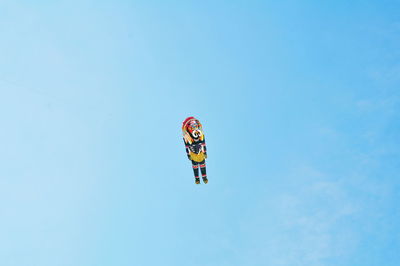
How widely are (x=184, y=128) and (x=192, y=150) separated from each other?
1.93m

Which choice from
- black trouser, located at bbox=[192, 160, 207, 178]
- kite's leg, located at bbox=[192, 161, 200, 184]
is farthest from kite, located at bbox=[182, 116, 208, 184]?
kite's leg, located at bbox=[192, 161, 200, 184]

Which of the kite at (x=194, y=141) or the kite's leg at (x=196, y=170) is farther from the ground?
the kite at (x=194, y=141)

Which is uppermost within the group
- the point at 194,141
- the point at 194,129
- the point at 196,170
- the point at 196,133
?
the point at 194,129

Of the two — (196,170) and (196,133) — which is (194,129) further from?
(196,170)

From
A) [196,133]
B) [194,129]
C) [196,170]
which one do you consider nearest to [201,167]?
[196,170]

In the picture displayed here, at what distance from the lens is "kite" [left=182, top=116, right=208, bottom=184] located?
35.7m

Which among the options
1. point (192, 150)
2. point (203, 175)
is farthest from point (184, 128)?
point (203, 175)

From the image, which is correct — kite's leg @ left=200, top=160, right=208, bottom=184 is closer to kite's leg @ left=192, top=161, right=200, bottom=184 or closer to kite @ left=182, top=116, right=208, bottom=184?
kite @ left=182, top=116, right=208, bottom=184

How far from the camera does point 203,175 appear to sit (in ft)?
126

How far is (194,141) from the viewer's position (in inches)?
1416

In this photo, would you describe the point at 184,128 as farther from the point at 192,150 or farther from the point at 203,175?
the point at 203,175

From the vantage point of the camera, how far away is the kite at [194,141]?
35656mm

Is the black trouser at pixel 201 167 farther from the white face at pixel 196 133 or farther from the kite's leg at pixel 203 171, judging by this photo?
the white face at pixel 196 133

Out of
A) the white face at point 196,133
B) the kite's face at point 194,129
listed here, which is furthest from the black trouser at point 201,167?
the kite's face at point 194,129
